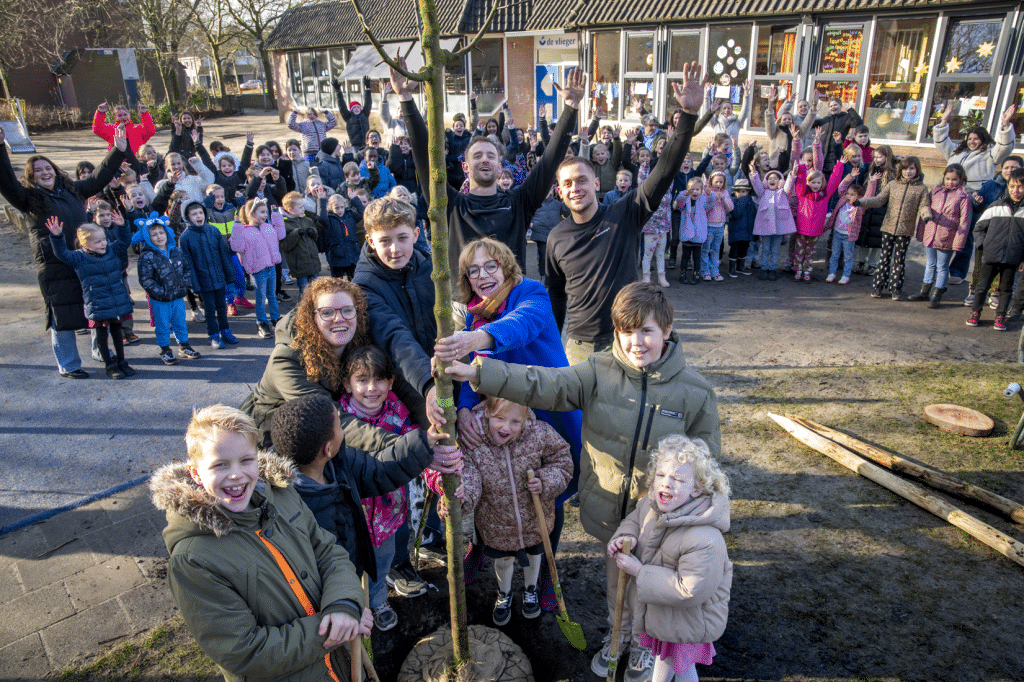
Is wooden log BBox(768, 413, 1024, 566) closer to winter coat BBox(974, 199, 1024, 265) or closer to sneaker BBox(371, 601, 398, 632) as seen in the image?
sneaker BBox(371, 601, 398, 632)

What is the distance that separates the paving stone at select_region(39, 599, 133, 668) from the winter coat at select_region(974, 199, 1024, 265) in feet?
28.6

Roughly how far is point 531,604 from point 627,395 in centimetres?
140

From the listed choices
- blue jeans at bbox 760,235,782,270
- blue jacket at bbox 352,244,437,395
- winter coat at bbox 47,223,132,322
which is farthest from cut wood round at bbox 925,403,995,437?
winter coat at bbox 47,223,132,322

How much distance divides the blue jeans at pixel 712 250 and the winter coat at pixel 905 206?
211 centimetres

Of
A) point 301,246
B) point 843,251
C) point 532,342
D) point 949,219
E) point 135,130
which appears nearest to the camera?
point 532,342

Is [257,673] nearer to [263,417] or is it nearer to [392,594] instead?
[263,417]

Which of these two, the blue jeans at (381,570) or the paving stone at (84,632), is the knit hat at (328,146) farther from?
the blue jeans at (381,570)

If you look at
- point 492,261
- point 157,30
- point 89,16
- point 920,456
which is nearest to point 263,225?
point 492,261

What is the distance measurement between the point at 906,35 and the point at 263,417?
15707 millimetres

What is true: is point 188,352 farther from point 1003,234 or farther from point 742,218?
point 1003,234

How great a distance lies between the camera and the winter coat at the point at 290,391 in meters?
2.91

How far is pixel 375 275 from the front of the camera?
3.24 meters

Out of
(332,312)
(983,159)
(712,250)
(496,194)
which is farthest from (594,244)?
(983,159)

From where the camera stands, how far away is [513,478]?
309 cm
